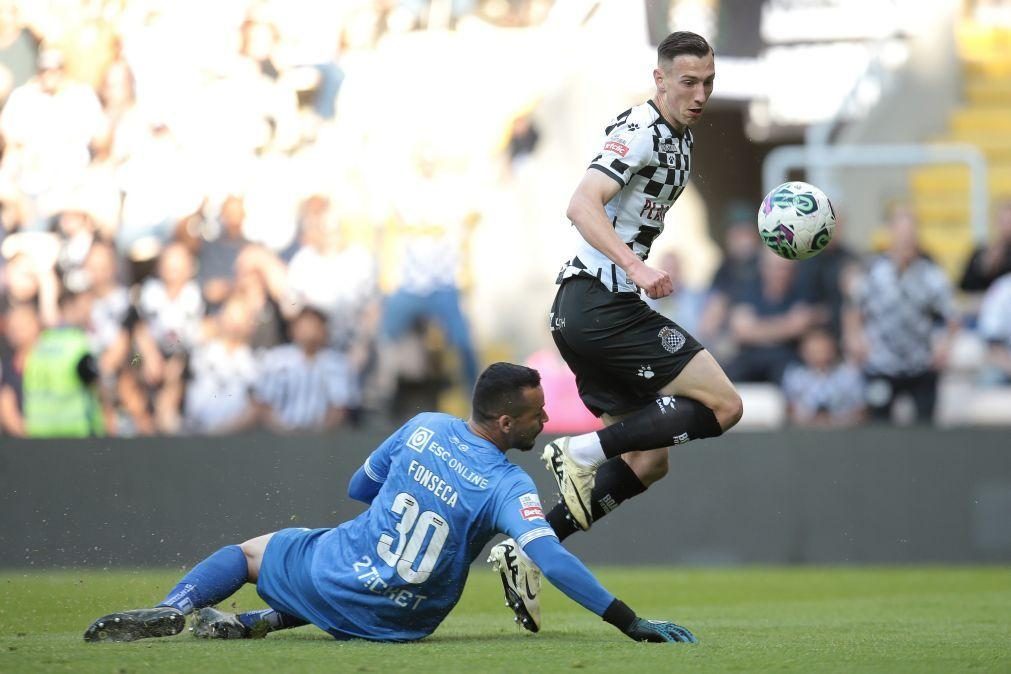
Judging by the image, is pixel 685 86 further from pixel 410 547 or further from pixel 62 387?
pixel 62 387

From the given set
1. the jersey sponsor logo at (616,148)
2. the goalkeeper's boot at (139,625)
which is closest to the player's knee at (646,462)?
the jersey sponsor logo at (616,148)

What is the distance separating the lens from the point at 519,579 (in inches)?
244

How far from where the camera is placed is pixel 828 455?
11.9 metres

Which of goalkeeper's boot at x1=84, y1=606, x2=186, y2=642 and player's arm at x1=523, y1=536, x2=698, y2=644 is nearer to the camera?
player's arm at x1=523, y1=536, x2=698, y2=644

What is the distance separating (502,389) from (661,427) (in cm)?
110

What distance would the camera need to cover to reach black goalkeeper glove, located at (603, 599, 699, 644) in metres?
5.58

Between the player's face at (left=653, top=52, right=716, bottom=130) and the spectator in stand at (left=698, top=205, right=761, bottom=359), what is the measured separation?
6.17 metres

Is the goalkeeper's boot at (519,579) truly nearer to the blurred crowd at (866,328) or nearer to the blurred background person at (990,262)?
the blurred crowd at (866,328)

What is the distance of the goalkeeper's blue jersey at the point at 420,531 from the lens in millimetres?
5758

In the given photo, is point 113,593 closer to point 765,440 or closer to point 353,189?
point 765,440

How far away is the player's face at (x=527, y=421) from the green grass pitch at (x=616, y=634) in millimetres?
742

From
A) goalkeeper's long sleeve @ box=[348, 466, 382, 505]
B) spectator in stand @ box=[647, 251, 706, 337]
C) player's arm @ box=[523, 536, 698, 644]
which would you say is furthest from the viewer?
A: spectator in stand @ box=[647, 251, 706, 337]

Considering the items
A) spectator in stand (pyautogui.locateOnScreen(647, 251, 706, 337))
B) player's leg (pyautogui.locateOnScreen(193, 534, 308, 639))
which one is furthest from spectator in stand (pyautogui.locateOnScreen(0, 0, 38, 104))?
player's leg (pyautogui.locateOnScreen(193, 534, 308, 639))

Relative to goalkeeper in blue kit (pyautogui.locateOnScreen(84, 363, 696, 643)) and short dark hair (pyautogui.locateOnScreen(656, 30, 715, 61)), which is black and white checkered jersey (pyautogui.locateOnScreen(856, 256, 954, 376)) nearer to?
short dark hair (pyautogui.locateOnScreen(656, 30, 715, 61))
